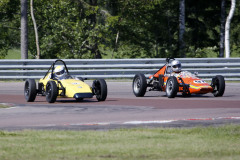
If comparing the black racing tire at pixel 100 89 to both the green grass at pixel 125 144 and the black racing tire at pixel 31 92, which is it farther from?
the green grass at pixel 125 144

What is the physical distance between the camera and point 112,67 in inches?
925

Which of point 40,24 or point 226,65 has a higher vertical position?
point 40,24

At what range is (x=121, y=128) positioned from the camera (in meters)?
10.3

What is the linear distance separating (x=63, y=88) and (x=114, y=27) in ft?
57.2

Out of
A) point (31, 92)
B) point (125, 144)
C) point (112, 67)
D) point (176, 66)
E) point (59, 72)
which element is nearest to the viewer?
point (125, 144)

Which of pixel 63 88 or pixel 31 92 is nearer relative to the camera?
pixel 63 88

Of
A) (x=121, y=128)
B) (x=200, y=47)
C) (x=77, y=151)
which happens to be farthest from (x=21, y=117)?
(x=200, y=47)

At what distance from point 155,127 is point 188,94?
24.0 ft

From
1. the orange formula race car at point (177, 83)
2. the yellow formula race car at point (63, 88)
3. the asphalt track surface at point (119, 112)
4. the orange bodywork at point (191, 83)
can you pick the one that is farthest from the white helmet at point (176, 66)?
the yellow formula race car at point (63, 88)

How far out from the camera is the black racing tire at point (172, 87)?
16675mm

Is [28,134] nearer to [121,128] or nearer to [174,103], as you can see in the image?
[121,128]

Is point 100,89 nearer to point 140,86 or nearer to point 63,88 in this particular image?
point 63,88

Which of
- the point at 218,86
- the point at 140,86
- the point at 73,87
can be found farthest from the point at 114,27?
the point at 73,87

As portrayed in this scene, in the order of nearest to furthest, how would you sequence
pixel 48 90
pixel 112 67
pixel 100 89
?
pixel 48 90, pixel 100 89, pixel 112 67
